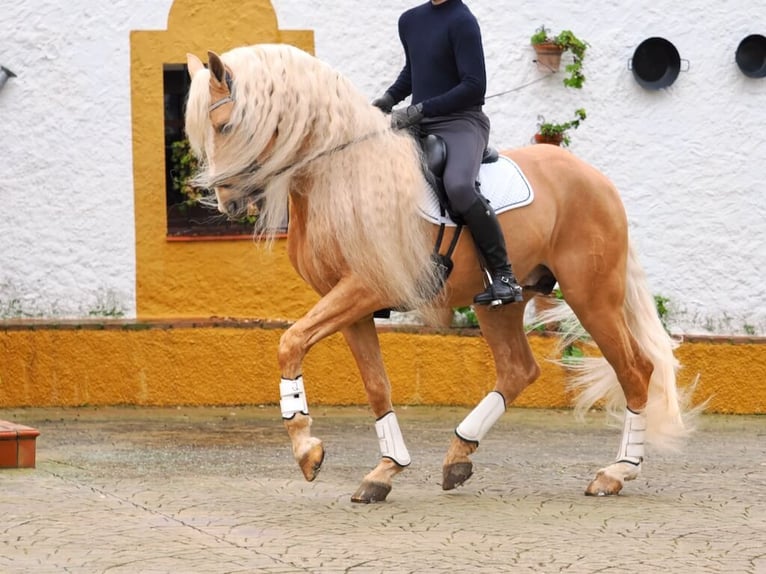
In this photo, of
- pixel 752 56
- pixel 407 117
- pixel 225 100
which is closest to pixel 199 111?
pixel 225 100

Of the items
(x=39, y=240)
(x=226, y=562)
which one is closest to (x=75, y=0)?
(x=39, y=240)

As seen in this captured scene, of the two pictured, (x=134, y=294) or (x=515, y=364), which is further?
(x=134, y=294)

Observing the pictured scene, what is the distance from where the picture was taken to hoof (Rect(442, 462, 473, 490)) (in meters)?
7.64

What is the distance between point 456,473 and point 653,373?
135 cm

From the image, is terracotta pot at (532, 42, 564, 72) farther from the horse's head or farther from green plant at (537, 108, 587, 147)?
the horse's head

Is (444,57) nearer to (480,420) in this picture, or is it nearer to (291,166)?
(291,166)

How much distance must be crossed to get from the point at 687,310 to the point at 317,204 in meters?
5.80

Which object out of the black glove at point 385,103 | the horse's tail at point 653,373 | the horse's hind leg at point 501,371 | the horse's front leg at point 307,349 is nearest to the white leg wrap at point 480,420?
the horse's hind leg at point 501,371

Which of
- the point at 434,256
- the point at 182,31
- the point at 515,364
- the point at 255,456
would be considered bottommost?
the point at 255,456

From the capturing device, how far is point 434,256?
738 centimetres

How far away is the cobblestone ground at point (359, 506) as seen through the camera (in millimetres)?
5684

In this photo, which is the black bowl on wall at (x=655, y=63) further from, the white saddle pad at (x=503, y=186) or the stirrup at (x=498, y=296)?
the stirrup at (x=498, y=296)

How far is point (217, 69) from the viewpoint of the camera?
677 cm

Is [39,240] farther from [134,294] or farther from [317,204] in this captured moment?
[317,204]
